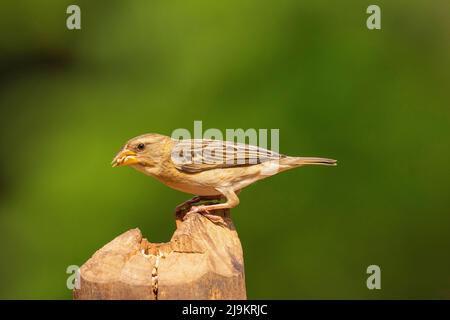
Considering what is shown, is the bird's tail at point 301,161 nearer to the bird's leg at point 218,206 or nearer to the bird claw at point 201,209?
the bird's leg at point 218,206

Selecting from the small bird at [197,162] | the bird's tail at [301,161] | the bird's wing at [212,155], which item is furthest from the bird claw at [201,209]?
the bird's tail at [301,161]

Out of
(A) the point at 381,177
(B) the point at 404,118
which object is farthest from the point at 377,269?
(B) the point at 404,118

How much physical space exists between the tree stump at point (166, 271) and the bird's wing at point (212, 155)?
1.56 metres

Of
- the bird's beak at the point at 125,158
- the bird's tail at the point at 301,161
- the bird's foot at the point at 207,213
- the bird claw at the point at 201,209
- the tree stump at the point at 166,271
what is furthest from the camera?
the bird's tail at the point at 301,161

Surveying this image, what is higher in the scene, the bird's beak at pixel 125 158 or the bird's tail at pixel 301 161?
the bird's beak at pixel 125 158

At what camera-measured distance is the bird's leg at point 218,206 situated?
503 centimetres

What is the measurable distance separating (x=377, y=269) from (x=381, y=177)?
84 centimetres

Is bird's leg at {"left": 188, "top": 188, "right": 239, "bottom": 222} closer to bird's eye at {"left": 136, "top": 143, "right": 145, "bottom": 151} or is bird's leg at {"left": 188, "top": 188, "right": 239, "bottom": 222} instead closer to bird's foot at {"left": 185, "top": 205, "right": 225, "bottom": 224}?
bird's foot at {"left": 185, "top": 205, "right": 225, "bottom": 224}

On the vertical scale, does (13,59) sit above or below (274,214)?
above

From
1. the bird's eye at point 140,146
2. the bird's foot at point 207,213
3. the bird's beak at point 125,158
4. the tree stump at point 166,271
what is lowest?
the tree stump at point 166,271

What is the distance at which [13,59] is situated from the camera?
903 cm

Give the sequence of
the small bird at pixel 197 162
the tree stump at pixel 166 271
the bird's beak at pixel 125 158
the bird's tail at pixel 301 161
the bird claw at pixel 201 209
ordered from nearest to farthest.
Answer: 1. the tree stump at pixel 166 271
2. the bird claw at pixel 201 209
3. the bird's beak at pixel 125 158
4. the small bird at pixel 197 162
5. the bird's tail at pixel 301 161

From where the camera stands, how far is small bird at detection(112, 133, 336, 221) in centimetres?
568

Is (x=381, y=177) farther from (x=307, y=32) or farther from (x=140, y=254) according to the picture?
(x=140, y=254)
